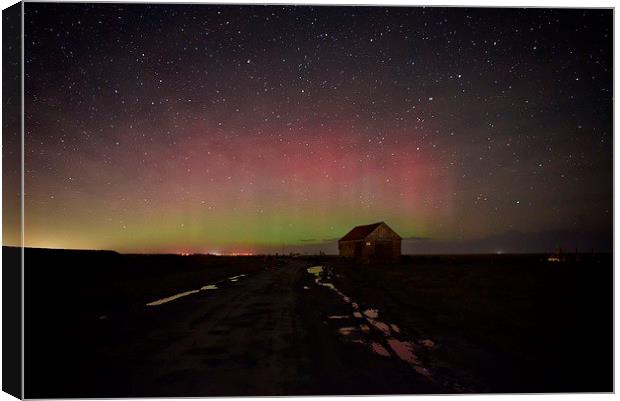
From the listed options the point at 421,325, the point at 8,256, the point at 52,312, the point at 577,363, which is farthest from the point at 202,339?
the point at 577,363

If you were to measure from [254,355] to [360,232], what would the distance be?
52.2m

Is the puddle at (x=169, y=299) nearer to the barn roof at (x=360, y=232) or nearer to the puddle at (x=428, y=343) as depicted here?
the puddle at (x=428, y=343)

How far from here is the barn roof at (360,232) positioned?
179ft

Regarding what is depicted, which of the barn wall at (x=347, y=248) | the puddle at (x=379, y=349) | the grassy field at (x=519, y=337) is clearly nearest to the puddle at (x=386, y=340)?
the puddle at (x=379, y=349)

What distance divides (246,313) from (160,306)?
2922mm

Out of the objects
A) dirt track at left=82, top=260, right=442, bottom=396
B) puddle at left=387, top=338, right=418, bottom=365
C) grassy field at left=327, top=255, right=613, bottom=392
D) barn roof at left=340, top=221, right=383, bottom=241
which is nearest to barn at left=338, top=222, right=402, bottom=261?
barn roof at left=340, top=221, right=383, bottom=241

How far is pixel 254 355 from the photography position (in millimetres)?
6758

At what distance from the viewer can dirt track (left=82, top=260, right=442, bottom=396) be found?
219 inches

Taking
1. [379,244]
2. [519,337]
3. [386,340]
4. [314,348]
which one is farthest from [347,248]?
[314,348]

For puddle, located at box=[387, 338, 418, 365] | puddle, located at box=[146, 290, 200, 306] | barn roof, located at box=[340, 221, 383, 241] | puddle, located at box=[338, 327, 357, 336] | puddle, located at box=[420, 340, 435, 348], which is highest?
barn roof, located at box=[340, 221, 383, 241]

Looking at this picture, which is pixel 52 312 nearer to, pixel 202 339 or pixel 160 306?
pixel 160 306

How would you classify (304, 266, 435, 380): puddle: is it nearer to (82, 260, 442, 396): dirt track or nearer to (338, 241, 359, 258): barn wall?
(82, 260, 442, 396): dirt track

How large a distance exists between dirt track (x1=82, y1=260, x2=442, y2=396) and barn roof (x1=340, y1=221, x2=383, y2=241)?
4398 cm

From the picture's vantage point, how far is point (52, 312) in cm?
1086
